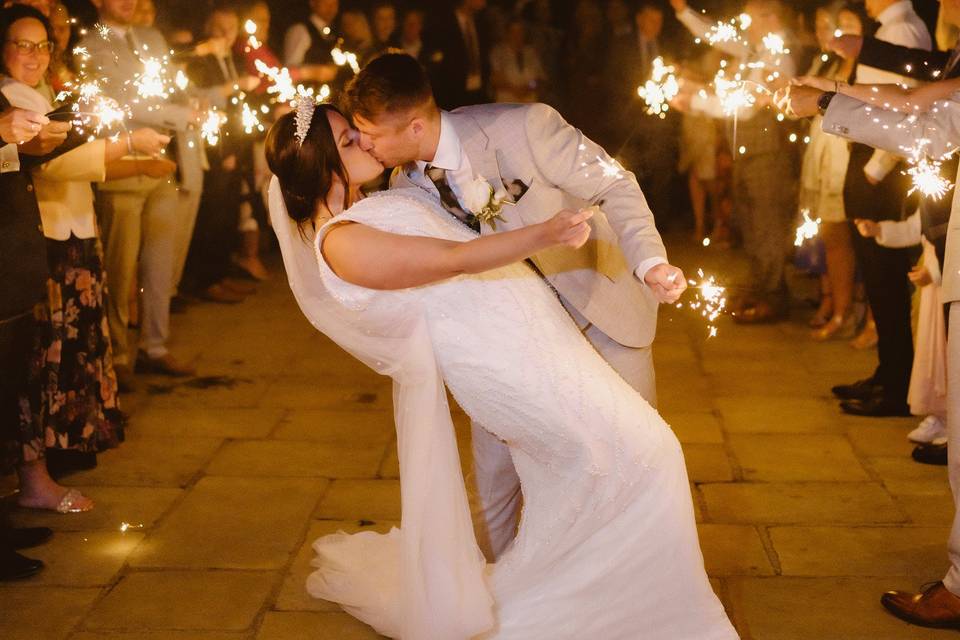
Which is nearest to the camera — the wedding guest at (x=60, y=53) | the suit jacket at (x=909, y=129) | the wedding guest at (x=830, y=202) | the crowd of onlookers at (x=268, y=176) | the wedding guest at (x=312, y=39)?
the suit jacket at (x=909, y=129)

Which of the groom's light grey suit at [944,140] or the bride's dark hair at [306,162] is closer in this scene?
the bride's dark hair at [306,162]

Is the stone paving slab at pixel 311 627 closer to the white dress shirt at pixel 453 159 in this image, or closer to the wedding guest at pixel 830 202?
the white dress shirt at pixel 453 159

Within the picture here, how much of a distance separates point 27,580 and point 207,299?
4365mm

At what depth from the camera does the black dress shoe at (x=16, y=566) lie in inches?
146

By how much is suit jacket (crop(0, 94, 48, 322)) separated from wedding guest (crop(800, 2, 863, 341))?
413 centimetres

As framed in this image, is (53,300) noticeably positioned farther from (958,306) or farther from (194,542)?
(958,306)

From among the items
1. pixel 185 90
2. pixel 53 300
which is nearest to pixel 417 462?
pixel 53 300

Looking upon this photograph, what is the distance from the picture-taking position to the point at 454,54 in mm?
10375

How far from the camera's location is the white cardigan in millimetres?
4336

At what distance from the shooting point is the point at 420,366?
2.95 metres

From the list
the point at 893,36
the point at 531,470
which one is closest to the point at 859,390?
the point at 893,36

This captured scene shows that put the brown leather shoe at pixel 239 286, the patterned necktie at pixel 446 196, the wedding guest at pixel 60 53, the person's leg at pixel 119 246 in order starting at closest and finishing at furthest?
1. the patterned necktie at pixel 446 196
2. the wedding guest at pixel 60 53
3. the person's leg at pixel 119 246
4. the brown leather shoe at pixel 239 286

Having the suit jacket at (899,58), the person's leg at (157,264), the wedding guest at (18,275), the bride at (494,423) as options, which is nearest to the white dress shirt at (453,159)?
the bride at (494,423)

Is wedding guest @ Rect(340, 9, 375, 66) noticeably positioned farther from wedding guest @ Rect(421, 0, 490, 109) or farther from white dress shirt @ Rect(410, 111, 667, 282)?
white dress shirt @ Rect(410, 111, 667, 282)
